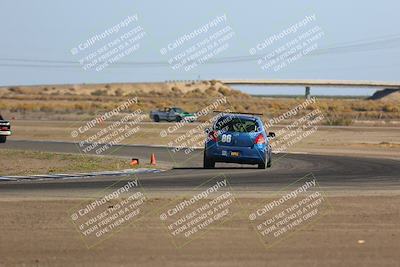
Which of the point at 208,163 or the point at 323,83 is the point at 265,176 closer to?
the point at 208,163

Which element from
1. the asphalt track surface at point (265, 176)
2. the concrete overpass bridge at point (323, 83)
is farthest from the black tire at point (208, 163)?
the concrete overpass bridge at point (323, 83)

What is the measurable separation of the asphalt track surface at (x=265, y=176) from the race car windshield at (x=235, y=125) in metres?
1.06

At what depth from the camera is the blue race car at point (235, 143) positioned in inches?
907

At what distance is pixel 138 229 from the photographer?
36.7 feet

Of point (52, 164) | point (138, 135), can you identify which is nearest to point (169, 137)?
point (138, 135)

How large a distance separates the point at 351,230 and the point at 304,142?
1336 inches

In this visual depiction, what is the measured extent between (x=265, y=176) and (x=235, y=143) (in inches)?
106

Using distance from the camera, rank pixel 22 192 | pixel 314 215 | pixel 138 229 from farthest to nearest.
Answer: pixel 22 192 → pixel 314 215 → pixel 138 229

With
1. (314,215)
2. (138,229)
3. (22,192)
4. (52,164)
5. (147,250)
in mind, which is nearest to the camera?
(147,250)

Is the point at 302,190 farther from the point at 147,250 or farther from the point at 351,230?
the point at 147,250

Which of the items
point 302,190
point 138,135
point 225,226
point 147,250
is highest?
point 147,250

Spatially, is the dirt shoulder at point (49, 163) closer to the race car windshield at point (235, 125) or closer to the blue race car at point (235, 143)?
the blue race car at point (235, 143)

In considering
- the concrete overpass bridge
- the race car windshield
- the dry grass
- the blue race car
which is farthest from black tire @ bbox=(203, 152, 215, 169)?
the concrete overpass bridge

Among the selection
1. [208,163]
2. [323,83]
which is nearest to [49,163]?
[208,163]
